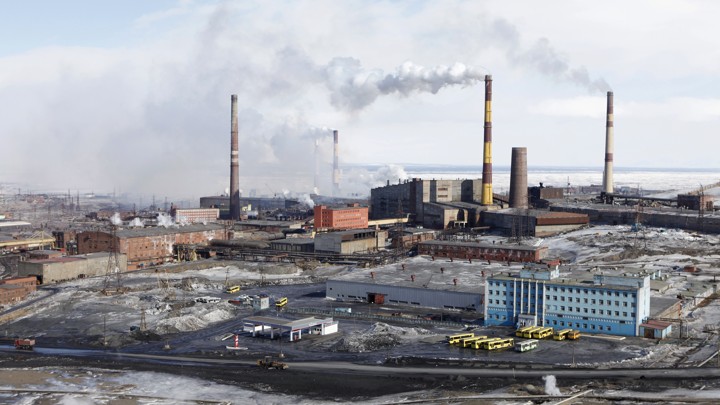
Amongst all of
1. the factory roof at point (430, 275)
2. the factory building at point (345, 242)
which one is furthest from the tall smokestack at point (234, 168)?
the factory roof at point (430, 275)

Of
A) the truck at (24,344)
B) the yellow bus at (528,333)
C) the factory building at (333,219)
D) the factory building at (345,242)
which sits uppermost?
the factory building at (333,219)

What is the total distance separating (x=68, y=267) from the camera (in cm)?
7388

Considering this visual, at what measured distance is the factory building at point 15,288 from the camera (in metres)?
63.6

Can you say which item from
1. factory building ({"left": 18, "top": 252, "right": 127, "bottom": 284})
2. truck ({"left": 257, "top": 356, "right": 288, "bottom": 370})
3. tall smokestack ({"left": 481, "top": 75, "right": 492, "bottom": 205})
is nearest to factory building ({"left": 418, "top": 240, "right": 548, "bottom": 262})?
tall smokestack ({"left": 481, "top": 75, "right": 492, "bottom": 205})

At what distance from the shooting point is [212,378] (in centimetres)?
4106

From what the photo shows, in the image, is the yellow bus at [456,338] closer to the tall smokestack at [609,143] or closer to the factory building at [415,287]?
the factory building at [415,287]

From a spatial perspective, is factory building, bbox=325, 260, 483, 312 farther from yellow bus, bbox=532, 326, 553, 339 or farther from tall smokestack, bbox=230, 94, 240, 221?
tall smokestack, bbox=230, 94, 240, 221

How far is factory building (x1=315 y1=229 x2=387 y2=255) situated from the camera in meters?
83.9

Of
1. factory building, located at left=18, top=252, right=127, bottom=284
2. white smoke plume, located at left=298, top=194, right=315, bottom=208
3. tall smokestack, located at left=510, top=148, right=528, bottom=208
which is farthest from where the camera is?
white smoke plume, located at left=298, top=194, right=315, bottom=208

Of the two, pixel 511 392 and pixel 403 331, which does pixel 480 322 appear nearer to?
pixel 403 331

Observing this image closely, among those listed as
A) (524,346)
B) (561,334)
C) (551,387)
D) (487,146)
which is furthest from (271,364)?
(487,146)

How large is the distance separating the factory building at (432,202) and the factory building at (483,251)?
75.4ft

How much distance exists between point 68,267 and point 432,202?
4919 centimetres

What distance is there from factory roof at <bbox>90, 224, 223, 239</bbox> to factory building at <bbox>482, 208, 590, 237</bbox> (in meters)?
33.2
